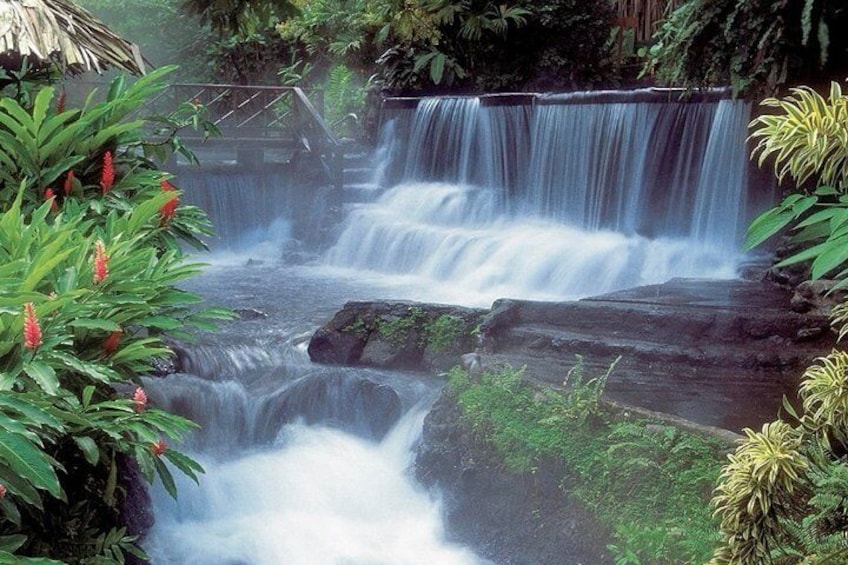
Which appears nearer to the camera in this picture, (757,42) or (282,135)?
(757,42)

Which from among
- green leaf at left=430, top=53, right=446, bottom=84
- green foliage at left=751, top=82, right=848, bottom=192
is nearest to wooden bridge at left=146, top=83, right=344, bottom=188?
green leaf at left=430, top=53, right=446, bottom=84

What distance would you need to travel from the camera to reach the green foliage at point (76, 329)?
3.05m

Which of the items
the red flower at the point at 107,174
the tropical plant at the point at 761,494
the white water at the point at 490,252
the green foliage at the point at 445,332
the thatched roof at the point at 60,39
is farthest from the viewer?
the white water at the point at 490,252

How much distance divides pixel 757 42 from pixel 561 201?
4465 mm

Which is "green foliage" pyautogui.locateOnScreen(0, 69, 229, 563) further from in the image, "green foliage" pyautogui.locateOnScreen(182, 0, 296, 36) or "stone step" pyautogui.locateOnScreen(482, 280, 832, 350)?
"stone step" pyautogui.locateOnScreen(482, 280, 832, 350)

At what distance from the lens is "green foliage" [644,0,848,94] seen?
7.71m

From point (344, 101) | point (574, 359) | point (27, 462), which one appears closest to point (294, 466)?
point (574, 359)

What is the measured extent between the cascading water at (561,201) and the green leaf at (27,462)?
741 centimetres

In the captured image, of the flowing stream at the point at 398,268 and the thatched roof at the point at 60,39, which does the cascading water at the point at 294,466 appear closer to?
the flowing stream at the point at 398,268

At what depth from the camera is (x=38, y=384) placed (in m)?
3.17

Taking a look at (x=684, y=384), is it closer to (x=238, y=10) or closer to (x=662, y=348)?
(x=662, y=348)

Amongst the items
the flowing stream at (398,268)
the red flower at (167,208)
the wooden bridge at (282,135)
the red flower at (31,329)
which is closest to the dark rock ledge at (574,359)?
the flowing stream at (398,268)

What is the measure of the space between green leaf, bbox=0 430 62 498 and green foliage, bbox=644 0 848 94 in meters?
6.87

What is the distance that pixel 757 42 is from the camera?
808 centimetres
